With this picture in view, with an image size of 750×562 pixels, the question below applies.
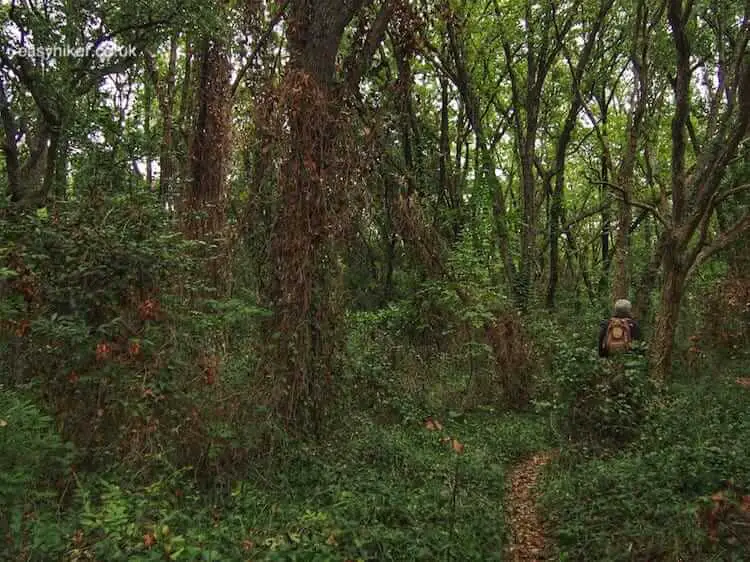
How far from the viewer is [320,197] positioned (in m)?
5.77

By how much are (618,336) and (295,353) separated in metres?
4.31

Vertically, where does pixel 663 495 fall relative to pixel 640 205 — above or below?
below

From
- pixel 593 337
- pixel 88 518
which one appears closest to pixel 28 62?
pixel 88 518

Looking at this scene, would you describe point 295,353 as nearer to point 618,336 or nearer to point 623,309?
point 618,336

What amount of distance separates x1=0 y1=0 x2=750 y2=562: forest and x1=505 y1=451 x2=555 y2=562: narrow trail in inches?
1.2

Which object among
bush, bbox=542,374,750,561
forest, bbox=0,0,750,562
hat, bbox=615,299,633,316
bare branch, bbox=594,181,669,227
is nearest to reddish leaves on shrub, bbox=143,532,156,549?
forest, bbox=0,0,750,562

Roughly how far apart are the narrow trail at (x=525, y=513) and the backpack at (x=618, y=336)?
5.18 feet

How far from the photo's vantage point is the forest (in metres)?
4.24

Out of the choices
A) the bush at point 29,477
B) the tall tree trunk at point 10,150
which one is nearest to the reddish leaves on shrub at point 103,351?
the bush at point 29,477

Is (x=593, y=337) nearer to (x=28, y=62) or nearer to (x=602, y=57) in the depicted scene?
(x=602, y=57)

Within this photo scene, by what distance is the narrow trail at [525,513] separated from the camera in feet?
15.8

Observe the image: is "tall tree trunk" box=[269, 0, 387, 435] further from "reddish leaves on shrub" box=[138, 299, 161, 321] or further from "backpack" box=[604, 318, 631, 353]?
"backpack" box=[604, 318, 631, 353]

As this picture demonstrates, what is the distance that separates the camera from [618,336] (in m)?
7.34

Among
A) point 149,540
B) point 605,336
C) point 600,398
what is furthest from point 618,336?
point 149,540
